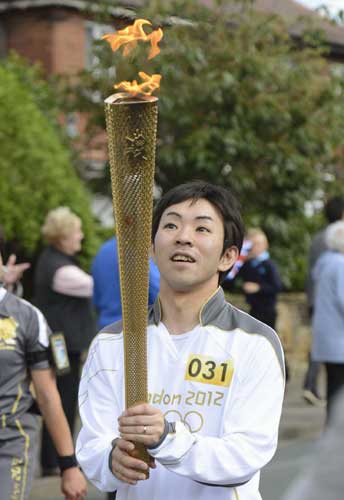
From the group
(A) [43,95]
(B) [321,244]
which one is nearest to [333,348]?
(B) [321,244]

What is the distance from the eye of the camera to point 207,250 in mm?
3049

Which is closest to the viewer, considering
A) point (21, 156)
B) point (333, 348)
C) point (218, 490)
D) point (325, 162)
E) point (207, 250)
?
point (218, 490)

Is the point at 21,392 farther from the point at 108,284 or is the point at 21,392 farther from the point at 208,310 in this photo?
the point at 108,284

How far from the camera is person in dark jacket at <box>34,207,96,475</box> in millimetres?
7590

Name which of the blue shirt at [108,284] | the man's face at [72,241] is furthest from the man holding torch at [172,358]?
the man's face at [72,241]

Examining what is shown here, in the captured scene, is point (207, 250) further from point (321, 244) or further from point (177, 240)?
point (321, 244)

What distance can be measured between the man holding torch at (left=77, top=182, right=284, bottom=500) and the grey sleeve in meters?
1.12

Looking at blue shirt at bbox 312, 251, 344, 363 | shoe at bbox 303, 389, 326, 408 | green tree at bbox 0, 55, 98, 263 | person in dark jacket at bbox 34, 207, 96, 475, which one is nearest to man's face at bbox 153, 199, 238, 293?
person in dark jacket at bbox 34, 207, 96, 475

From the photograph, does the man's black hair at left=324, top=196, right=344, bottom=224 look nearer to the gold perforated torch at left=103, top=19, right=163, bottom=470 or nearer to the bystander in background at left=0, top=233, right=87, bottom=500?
the bystander in background at left=0, top=233, right=87, bottom=500

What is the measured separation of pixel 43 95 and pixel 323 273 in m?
8.16

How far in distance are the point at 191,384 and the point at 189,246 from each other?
0.39 m

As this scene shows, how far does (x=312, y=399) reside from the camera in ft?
34.7

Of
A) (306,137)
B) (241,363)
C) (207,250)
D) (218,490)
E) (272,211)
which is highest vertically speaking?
(207,250)

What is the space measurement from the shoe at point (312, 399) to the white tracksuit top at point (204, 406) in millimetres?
7305
